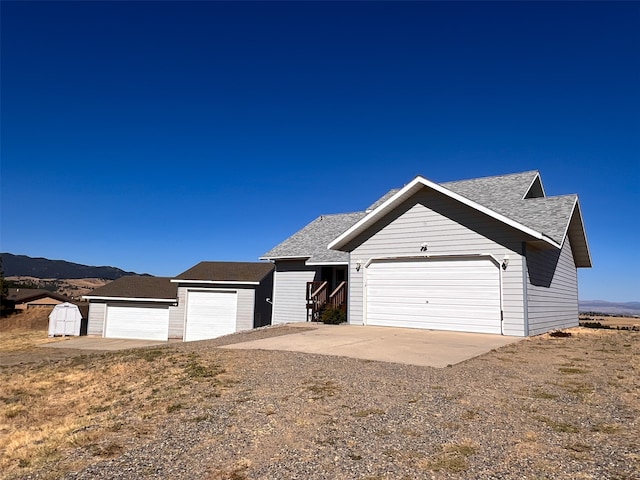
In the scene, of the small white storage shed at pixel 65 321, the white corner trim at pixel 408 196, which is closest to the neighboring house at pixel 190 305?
the small white storage shed at pixel 65 321

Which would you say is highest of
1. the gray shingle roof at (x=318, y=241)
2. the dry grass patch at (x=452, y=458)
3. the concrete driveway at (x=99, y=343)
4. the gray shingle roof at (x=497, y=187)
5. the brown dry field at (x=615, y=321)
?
the gray shingle roof at (x=497, y=187)

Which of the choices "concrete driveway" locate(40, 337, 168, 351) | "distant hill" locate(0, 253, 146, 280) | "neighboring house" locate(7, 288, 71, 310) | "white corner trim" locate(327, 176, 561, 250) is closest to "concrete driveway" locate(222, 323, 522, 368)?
"white corner trim" locate(327, 176, 561, 250)

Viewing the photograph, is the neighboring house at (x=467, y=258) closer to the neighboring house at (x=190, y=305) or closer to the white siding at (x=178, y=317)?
the neighboring house at (x=190, y=305)

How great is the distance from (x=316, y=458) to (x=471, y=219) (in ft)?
35.5

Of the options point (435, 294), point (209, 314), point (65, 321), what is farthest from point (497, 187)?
point (65, 321)

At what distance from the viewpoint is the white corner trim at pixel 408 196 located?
1196 cm

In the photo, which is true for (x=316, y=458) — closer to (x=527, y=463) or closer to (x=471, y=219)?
(x=527, y=463)

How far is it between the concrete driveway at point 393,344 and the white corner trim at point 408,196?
115 inches

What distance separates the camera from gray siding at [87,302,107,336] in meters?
24.6

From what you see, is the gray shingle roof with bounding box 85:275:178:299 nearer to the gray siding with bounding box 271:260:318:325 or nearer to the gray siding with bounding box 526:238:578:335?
the gray siding with bounding box 271:260:318:325

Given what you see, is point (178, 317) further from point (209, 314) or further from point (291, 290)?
point (291, 290)

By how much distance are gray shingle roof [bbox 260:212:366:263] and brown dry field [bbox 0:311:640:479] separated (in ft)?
33.2

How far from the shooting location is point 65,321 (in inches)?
973

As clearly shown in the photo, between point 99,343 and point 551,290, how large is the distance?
2021cm
